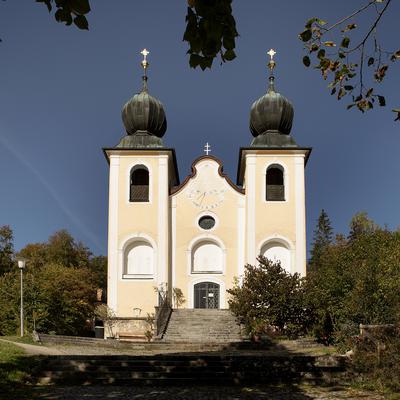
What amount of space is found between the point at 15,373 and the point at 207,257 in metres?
20.1

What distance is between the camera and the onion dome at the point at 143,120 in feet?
105

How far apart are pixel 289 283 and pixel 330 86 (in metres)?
19.0

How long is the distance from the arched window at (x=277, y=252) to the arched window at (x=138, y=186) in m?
6.90

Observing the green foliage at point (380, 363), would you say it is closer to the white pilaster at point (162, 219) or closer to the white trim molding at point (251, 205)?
the white trim molding at point (251, 205)

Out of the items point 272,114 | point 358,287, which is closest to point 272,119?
point 272,114

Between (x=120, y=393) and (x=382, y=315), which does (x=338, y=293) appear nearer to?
(x=382, y=315)

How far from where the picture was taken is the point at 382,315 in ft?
54.0

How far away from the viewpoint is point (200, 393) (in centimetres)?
1060

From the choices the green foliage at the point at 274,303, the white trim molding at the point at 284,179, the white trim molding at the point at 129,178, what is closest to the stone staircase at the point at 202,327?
the green foliage at the point at 274,303

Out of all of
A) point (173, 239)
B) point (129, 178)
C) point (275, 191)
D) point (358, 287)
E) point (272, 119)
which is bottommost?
point (358, 287)

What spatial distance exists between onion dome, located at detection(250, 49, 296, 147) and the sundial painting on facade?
6 centimetres

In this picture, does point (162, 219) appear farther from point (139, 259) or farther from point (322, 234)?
point (322, 234)

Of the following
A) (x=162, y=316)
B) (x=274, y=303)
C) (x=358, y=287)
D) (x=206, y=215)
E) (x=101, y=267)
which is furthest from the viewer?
(x=101, y=267)

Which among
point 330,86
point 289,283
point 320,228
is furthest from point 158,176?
point 320,228
